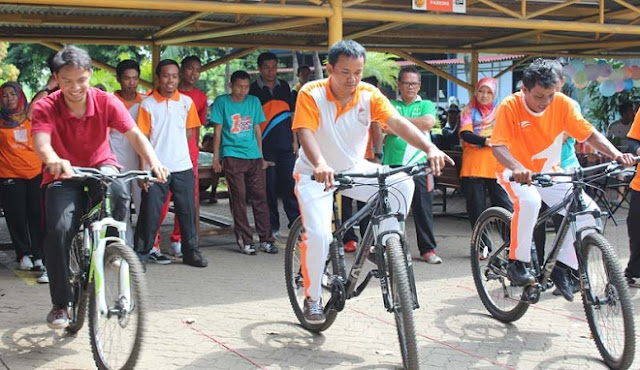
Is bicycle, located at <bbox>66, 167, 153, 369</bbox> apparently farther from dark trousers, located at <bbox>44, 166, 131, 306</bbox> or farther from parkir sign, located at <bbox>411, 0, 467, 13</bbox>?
parkir sign, located at <bbox>411, 0, 467, 13</bbox>

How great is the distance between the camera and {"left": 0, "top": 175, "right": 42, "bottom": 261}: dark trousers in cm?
768

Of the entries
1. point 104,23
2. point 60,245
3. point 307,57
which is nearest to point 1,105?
point 104,23

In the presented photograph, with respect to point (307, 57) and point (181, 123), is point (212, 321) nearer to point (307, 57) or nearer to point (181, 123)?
point (181, 123)

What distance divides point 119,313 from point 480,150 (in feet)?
16.0

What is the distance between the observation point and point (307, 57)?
36.6 m

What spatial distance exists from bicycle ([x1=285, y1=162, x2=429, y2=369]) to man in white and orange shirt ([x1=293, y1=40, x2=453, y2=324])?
116mm

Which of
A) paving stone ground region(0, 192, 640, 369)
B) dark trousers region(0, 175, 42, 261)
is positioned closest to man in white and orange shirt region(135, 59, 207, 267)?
paving stone ground region(0, 192, 640, 369)

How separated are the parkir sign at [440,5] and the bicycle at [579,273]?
3.10 metres

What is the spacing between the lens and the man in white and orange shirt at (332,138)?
5.03 meters

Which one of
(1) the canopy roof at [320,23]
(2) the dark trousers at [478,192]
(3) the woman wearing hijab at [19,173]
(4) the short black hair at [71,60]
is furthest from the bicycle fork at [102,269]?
(2) the dark trousers at [478,192]

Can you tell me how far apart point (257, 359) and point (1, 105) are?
4.06m

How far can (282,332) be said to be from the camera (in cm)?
568

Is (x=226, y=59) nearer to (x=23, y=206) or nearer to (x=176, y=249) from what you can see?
(x=176, y=249)

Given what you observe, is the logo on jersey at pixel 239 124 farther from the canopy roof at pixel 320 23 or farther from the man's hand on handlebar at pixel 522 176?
the man's hand on handlebar at pixel 522 176
